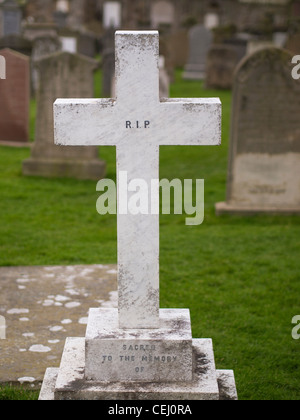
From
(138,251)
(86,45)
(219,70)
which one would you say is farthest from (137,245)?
(86,45)

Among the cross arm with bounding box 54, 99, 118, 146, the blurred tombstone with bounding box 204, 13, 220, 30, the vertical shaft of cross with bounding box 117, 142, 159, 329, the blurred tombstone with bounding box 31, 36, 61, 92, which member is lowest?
the vertical shaft of cross with bounding box 117, 142, 159, 329

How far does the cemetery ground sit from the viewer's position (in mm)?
4887

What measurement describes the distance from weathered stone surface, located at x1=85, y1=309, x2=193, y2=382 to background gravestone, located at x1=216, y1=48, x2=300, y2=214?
479 cm

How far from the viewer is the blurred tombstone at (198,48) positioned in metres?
23.4

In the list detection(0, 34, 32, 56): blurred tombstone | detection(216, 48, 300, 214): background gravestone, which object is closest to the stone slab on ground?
detection(216, 48, 300, 214): background gravestone

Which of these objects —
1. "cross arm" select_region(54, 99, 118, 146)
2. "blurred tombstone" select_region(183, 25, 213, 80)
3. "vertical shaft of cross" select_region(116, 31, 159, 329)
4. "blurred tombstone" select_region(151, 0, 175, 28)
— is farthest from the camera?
"blurred tombstone" select_region(151, 0, 175, 28)

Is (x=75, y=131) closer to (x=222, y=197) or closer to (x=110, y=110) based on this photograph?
(x=110, y=110)

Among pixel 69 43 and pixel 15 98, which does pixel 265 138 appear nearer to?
pixel 15 98

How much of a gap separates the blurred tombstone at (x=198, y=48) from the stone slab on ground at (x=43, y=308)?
1781 cm

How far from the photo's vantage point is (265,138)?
8172 millimetres

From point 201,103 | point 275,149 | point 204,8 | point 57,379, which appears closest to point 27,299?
point 57,379

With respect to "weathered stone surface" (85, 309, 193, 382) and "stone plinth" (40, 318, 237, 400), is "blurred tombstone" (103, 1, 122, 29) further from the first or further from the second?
"weathered stone surface" (85, 309, 193, 382)

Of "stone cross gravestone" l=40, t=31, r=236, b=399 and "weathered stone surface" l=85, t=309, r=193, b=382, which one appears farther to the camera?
"weathered stone surface" l=85, t=309, r=193, b=382

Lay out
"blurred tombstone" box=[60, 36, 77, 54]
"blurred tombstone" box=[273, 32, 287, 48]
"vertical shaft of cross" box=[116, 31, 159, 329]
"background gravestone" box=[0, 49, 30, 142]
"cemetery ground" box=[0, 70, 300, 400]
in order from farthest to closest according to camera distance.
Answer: "blurred tombstone" box=[273, 32, 287, 48] < "blurred tombstone" box=[60, 36, 77, 54] < "background gravestone" box=[0, 49, 30, 142] < "cemetery ground" box=[0, 70, 300, 400] < "vertical shaft of cross" box=[116, 31, 159, 329]
